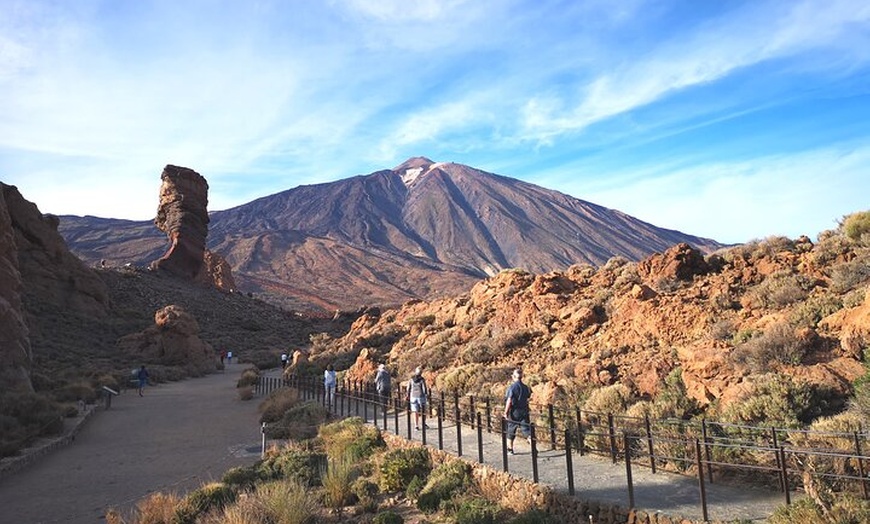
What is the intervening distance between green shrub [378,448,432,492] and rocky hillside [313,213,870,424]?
310 cm

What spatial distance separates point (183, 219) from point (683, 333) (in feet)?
206

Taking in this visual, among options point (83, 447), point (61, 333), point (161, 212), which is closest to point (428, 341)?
point (83, 447)

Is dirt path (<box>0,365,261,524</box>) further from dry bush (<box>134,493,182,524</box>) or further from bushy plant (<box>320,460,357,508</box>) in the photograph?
bushy plant (<box>320,460,357,508</box>)

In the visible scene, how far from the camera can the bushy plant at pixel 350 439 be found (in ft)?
38.5

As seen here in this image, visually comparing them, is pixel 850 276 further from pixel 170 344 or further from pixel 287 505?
pixel 170 344

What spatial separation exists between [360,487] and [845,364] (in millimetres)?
7917

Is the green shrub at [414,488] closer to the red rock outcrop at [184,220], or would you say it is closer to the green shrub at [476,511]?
the green shrub at [476,511]

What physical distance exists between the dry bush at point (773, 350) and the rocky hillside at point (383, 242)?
75480 mm

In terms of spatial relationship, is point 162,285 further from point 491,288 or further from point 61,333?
point 491,288

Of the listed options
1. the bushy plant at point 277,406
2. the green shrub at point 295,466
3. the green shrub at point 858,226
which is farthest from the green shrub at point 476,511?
the green shrub at point 858,226

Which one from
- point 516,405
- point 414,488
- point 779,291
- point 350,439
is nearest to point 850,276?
point 779,291

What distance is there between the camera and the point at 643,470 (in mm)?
7777

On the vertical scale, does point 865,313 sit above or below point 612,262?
below

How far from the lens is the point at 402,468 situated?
937 cm
